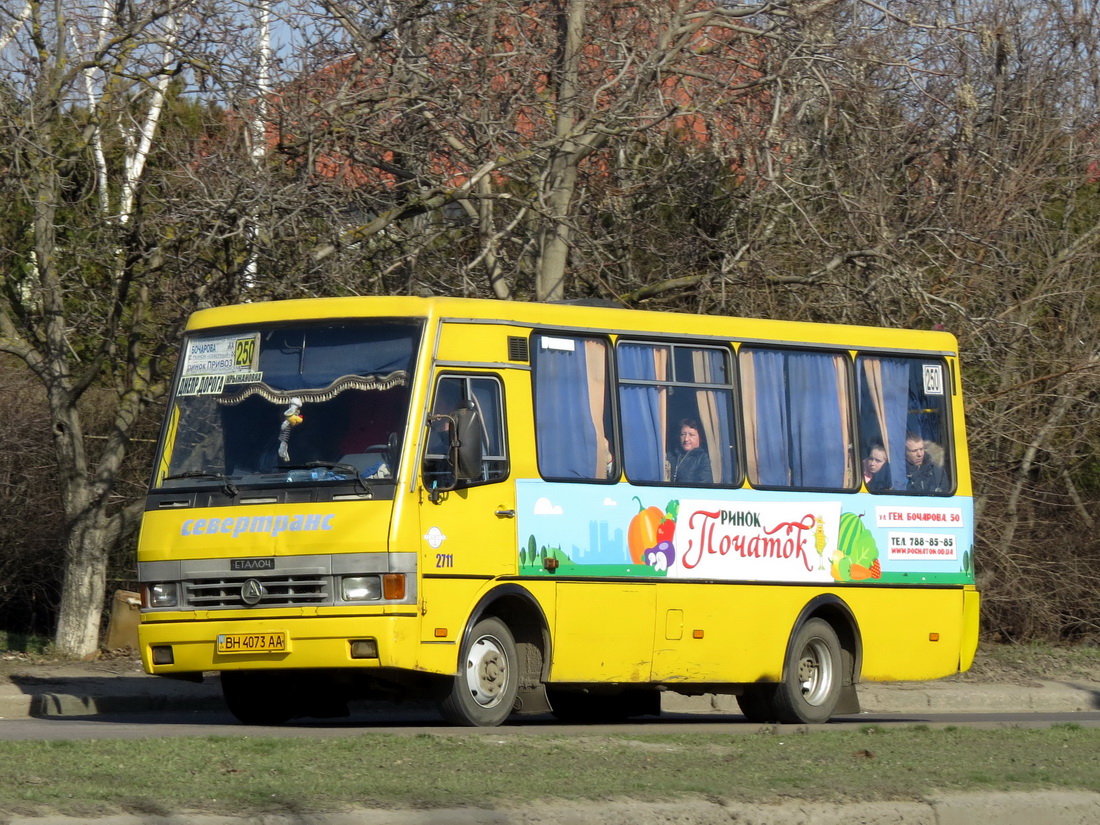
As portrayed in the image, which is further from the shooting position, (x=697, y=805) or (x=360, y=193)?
(x=360, y=193)

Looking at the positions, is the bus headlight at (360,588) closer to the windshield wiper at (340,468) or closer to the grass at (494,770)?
the windshield wiper at (340,468)

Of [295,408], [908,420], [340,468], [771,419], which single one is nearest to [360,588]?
[340,468]

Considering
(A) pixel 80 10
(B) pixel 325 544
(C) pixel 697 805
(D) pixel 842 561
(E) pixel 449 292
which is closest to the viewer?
(C) pixel 697 805

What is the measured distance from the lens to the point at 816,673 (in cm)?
1424

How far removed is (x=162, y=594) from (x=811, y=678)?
17.1ft

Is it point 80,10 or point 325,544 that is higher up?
point 80,10

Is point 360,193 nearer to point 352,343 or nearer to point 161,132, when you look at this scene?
point 161,132

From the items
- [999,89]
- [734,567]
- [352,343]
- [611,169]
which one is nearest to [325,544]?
[352,343]

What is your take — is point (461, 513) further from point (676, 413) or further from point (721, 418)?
point (721, 418)

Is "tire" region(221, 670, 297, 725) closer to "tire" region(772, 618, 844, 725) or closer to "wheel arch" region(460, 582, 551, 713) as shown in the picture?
"wheel arch" region(460, 582, 551, 713)

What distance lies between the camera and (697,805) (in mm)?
7633

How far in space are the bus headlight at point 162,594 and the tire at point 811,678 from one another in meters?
4.69

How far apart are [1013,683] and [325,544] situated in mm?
9399

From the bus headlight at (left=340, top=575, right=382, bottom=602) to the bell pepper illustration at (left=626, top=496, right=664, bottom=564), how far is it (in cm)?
219
